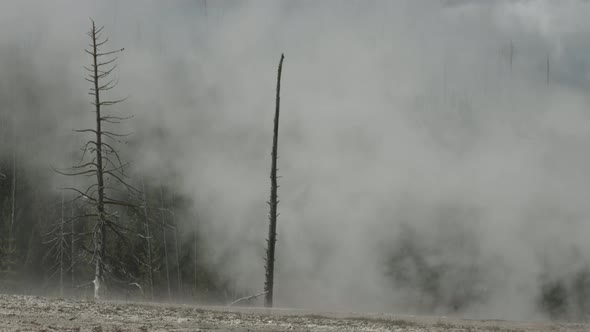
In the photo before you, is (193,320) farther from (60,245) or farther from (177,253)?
(177,253)

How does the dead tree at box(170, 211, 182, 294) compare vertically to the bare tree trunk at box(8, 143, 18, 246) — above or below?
below

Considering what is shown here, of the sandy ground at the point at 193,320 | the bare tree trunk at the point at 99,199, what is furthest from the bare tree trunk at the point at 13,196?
the sandy ground at the point at 193,320

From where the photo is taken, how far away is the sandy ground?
37.7 ft

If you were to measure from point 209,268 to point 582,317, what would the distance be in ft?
101

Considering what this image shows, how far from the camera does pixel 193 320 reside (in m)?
12.5

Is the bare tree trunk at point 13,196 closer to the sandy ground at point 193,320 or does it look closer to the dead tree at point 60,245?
the dead tree at point 60,245

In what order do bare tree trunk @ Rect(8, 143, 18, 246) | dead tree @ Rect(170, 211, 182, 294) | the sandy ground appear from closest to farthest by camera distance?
the sandy ground → bare tree trunk @ Rect(8, 143, 18, 246) → dead tree @ Rect(170, 211, 182, 294)

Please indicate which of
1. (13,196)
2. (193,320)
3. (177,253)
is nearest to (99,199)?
(193,320)

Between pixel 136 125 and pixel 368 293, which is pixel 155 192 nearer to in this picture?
pixel 136 125

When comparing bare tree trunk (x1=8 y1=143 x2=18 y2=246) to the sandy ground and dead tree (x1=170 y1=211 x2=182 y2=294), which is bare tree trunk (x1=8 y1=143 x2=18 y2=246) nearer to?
dead tree (x1=170 y1=211 x2=182 y2=294)

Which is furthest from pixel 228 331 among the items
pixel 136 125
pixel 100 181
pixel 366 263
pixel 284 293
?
pixel 136 125

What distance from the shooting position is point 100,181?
20.7 m

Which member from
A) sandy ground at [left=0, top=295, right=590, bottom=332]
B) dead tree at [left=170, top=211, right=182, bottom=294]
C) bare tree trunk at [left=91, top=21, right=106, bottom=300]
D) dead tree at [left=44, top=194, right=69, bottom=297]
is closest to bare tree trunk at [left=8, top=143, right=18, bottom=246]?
dead tree at [left=44, top=194, right=69, bottom=297]

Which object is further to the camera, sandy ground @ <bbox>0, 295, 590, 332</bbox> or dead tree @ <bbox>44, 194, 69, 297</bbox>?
dead tree @ <bbox>44, 194, 69, 297</bbox>
